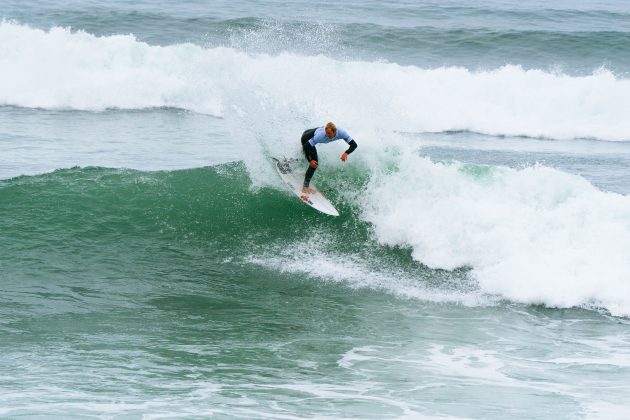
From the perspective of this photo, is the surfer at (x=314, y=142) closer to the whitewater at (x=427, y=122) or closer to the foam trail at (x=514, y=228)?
the whitewater at (x=427, y=122)

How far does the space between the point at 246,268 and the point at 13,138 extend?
1091cm

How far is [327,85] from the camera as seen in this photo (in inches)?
918

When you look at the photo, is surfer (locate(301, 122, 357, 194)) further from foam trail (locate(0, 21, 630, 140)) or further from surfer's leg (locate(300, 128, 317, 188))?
foam trail (locate(0, 21, 630, 140))

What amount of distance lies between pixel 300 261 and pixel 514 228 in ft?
12.4

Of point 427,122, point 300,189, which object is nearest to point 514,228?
point 300,189

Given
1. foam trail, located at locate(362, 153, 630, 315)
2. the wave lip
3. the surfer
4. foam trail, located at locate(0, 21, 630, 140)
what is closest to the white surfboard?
the surfer

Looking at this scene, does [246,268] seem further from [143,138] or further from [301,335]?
[143,138]

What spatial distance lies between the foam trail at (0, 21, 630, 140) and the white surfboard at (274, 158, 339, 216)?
817 centimetres

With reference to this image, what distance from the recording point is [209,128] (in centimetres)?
2464

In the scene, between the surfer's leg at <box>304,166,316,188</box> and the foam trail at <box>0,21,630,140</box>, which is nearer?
the surfer's leg at <box>304,166,316,188</box>

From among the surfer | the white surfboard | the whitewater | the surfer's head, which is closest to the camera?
the whitewater

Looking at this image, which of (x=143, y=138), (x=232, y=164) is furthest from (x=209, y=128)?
(x=232, y=164)

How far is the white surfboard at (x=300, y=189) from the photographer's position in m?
14.7

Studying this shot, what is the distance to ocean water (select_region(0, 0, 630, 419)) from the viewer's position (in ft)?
30.6
